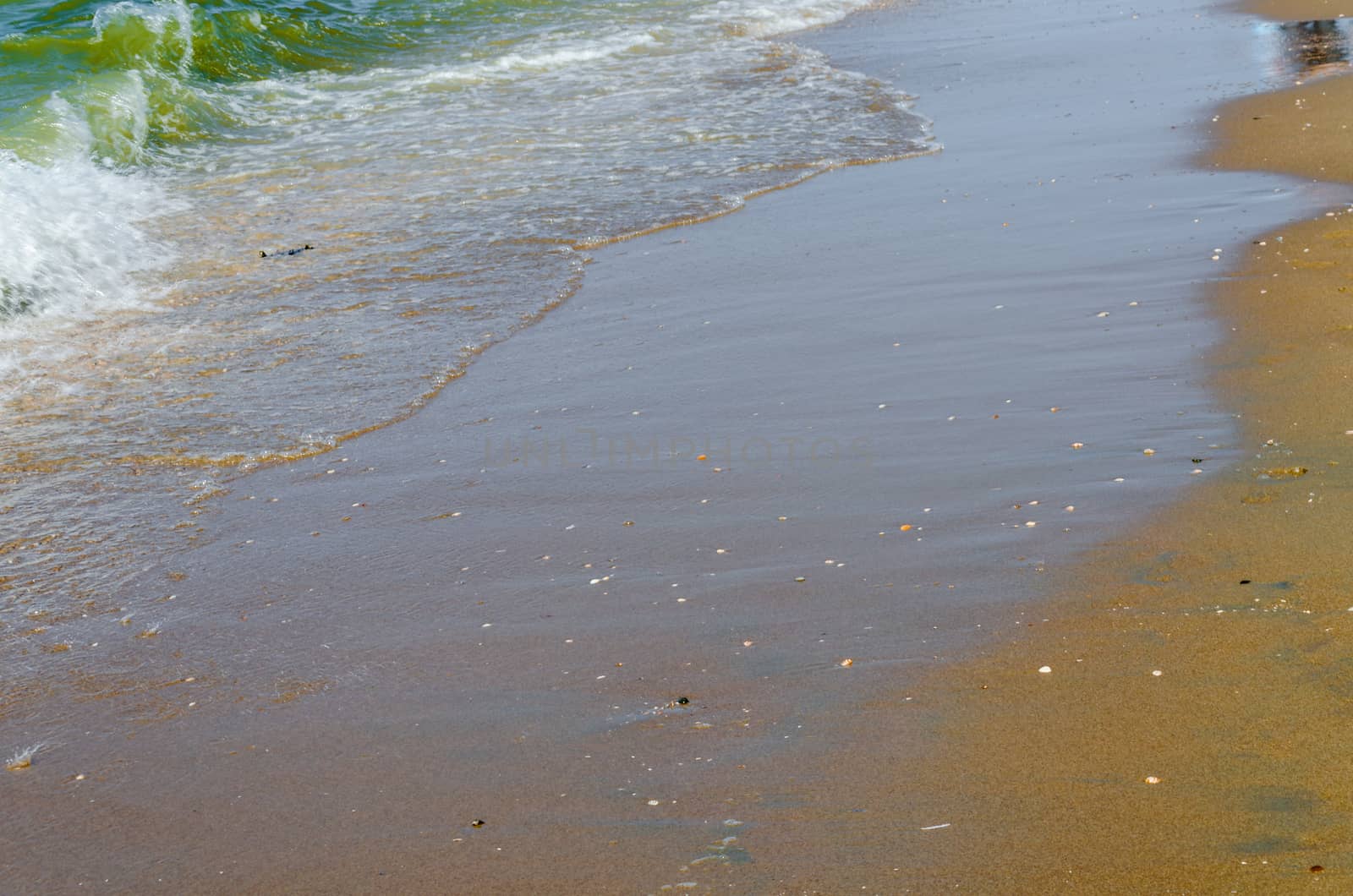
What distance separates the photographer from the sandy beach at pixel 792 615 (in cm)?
279

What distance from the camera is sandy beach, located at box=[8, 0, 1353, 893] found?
279 cm

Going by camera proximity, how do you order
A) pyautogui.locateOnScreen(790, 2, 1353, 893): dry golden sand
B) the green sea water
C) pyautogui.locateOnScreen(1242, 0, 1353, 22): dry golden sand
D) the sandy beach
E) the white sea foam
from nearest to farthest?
pyautogui.locateOnScreen(790, 2, 1353, 893): dry golden sand
the sandy beach
the green sea water
the white sea foam
pyautogui.locateOnScreen(1242, 0, 1353, 22): dry golden sand

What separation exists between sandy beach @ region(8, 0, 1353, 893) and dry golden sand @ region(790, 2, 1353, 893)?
0.4 inches

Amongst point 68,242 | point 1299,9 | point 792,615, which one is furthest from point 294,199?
point 1299,9

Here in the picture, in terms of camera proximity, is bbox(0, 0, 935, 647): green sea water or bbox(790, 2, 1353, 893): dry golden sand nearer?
bbox(790, 2, 1353, 893): dry golden sand

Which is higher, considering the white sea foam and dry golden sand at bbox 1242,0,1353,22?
dry golden sand at bbox 1242,0,1353,22

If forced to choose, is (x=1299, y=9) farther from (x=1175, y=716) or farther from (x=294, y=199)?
(x=1175, y=716)

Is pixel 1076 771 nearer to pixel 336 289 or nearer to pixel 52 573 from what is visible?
pixel 52 573

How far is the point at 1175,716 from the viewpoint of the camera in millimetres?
3020

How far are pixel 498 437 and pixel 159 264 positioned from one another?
403cm

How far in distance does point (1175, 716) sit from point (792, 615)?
42.5 inches

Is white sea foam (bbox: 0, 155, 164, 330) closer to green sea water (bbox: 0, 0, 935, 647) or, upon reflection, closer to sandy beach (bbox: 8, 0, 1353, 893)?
green sea water (bbox: 0, 0, 935, 647)

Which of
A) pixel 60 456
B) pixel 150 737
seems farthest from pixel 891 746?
pixel 60 456

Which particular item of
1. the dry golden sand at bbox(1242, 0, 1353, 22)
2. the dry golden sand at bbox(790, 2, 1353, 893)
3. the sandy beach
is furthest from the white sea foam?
the dry golden sand at bbox(1242, 0, 1353, 22)
